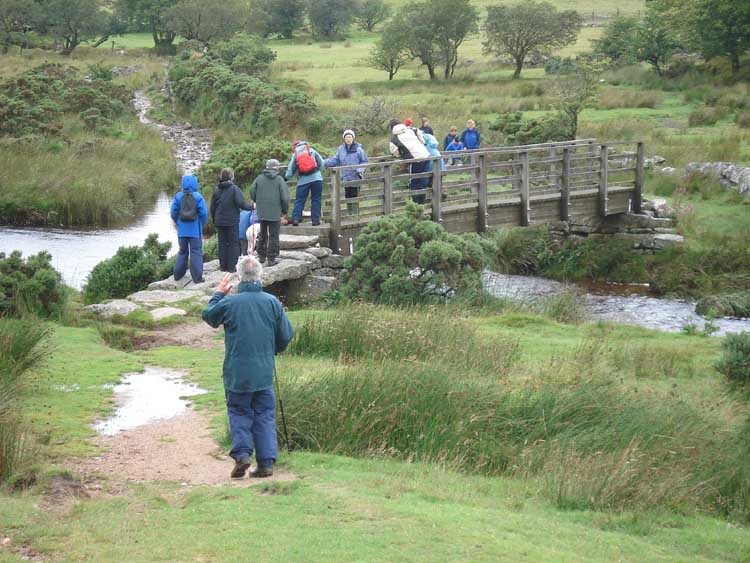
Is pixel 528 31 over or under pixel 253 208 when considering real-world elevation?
over

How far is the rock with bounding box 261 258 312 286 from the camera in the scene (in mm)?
18719

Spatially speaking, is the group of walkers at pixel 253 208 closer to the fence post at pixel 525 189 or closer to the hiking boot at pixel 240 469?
the fence post at pixel 525 189

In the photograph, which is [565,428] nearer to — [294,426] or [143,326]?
[294,426]

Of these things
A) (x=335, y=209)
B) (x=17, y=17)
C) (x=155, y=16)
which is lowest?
(x=335, y=209)

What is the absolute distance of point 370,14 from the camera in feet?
339

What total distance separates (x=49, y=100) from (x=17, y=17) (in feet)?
137

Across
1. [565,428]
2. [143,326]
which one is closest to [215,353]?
[143,326]

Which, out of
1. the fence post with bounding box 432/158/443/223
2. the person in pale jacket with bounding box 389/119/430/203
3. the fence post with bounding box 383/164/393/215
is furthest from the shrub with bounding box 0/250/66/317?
the fence post with bounding box 432/158/443/223

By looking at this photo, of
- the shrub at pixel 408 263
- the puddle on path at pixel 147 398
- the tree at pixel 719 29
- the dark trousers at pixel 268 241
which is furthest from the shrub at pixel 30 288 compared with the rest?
the tree at pixel 719 29

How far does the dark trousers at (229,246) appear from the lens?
19.0m

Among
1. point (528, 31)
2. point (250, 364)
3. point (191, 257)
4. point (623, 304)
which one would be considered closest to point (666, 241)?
point (623, 304)

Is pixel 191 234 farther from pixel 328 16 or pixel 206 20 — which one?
pixel 328 16

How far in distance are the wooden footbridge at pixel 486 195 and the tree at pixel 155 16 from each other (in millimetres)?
57445

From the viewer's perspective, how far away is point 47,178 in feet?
102
